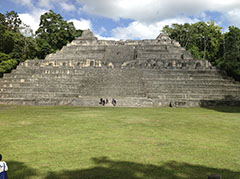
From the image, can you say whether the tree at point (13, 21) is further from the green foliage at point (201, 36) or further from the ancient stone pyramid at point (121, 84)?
the green foliage at point (201, 36)

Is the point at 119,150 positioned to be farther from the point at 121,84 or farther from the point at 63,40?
the point at 63,40

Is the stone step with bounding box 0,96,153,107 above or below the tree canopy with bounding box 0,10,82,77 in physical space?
below

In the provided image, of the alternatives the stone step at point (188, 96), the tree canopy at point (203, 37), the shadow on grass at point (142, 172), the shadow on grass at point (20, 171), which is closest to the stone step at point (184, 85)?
the stone step at point (188, 96)

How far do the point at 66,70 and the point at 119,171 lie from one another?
69.4 feet

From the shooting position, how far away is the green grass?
4805 mm

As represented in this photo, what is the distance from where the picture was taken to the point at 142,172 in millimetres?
4777

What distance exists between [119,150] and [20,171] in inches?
102

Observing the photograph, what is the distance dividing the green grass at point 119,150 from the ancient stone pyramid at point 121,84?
9761 millimetres

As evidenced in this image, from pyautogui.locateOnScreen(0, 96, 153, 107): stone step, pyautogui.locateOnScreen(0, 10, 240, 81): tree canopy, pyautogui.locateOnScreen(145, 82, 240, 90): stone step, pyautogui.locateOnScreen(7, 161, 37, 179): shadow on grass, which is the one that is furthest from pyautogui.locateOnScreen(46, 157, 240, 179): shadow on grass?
pyautogui.locateOnScreen(0, 10, 240, 81): tree canopy

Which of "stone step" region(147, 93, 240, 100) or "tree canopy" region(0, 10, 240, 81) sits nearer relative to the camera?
"stone step" region(147, 93, 240, 100)

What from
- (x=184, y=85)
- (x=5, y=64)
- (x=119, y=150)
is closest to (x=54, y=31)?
(x=5, y=64)

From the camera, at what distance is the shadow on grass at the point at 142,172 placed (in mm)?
4574

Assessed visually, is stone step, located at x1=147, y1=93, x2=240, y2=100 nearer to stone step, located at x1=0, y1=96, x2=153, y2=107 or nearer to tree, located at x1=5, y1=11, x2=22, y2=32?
stone step, located at x1=0, y1=96, x2=153, y2=107

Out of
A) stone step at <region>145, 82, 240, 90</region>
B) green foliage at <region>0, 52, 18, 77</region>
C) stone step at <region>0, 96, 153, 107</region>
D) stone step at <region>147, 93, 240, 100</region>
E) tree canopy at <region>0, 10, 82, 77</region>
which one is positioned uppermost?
tree canopy at <region>0, 10, 82, 77</region>
